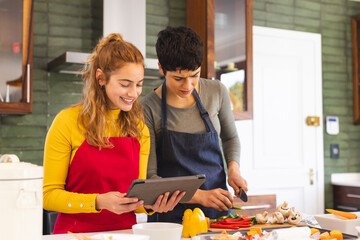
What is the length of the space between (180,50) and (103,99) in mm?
374

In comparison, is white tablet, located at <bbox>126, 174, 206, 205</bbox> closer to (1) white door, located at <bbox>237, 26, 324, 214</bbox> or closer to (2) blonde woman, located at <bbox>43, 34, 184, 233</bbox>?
(2) blonde woman, located at <bbox>43, 34, 184, 233</bbox>

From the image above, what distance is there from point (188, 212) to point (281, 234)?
363mm

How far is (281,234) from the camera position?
1.18 meters

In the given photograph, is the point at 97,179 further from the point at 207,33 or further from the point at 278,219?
the point at 207,33

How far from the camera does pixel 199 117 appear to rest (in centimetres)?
208

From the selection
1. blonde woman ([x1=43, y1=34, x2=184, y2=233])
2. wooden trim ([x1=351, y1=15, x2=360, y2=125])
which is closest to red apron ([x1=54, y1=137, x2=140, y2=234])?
blonde woman ([x1=43, y1=34, x2=184, y2=233])

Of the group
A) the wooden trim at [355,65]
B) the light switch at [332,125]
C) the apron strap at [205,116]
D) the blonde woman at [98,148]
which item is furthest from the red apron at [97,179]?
the wooden trim at [355,65]

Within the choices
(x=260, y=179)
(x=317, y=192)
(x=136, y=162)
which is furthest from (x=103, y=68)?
(x=317, y=192)

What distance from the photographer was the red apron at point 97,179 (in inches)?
63.6

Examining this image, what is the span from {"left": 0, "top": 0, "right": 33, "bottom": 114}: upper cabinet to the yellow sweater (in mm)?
1479

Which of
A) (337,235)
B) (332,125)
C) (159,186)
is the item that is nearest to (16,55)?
(159,186)

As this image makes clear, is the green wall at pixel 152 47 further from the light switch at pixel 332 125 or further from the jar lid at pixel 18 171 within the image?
the jar lid at pixel 18 171

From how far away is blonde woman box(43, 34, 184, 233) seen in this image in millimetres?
1575

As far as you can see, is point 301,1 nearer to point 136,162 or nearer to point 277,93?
point 277,93
